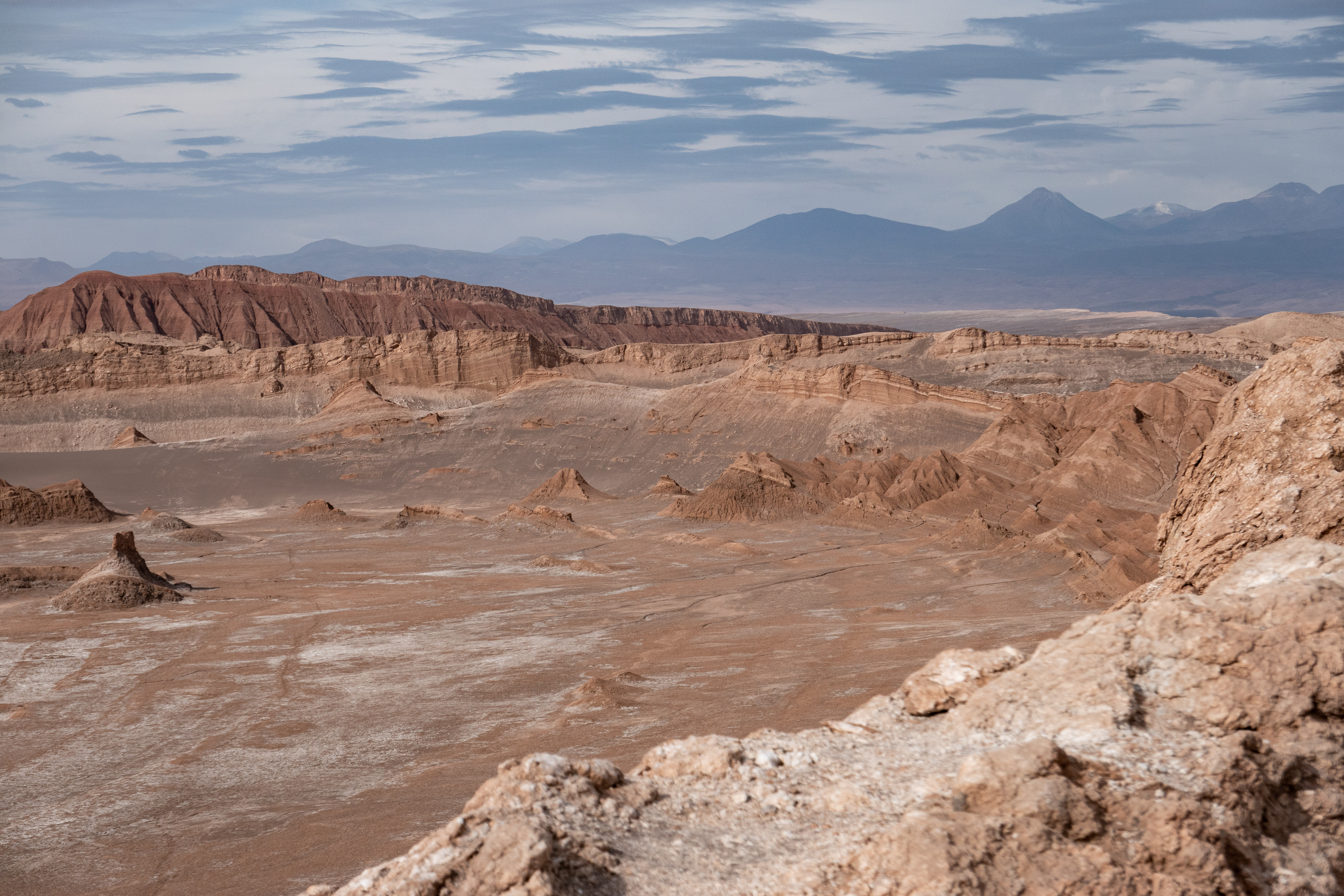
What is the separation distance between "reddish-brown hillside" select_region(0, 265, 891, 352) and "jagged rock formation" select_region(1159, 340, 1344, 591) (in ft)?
314

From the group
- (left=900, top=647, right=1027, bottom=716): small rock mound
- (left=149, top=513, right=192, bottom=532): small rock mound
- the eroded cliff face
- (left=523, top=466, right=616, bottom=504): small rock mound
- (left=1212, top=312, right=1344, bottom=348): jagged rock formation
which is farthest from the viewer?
(left=1212, top=312, right=1344, bottom=348): jagged rock formation

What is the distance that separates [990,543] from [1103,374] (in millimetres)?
31733

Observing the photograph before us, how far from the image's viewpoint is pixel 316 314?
124 meters

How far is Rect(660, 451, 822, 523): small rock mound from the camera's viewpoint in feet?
122

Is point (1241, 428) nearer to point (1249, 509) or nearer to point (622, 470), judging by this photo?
point (1249, 509)

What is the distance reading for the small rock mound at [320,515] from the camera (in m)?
40.6

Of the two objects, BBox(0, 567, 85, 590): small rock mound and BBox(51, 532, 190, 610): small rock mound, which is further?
BBox(0, 567, 85, 590): small rock mound

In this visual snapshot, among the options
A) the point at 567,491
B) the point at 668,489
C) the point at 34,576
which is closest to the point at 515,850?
the point at 34,576

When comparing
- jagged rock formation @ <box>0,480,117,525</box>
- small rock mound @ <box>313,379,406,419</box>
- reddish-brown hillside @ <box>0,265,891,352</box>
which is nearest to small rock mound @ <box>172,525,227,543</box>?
jagged rock formation @ <box>0,480,117,525</box>

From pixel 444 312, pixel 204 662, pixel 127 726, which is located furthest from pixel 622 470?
pixel 444 312

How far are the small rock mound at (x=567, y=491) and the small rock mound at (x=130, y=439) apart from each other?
26318 millimetres

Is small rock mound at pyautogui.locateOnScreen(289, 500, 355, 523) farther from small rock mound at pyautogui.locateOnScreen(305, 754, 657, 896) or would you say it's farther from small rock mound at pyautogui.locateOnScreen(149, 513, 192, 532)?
small rock mound at pyautogui.locateOnScreen(305, 754, 657, 896)

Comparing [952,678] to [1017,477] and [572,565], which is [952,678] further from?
[1017,477]

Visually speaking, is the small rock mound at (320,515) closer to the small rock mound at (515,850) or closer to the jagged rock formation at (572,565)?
the jagged rock formation at (572,565)
